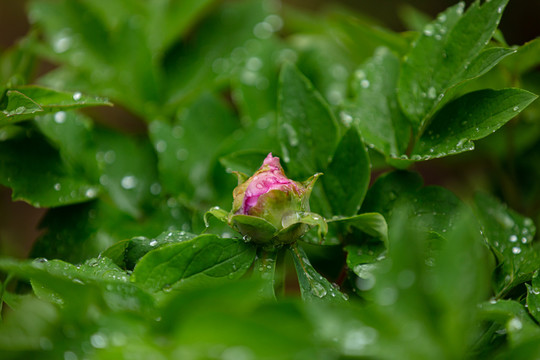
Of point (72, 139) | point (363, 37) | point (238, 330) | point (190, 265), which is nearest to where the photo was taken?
point (238, 330)

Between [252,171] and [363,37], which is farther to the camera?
[363,37]

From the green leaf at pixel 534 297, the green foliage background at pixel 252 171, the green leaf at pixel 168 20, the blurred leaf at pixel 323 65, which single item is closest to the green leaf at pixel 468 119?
the green foliage background at pixel 252 171

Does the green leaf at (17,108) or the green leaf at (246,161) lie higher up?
the green leaf at (17,108)

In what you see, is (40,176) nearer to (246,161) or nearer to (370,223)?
(246,161)

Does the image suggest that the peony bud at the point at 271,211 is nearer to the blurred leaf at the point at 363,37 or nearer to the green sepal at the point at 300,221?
the green sepal at the point at 300,221

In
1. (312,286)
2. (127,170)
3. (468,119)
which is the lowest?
(127,170)

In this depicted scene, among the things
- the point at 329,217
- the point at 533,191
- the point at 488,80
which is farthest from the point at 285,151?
the point at 533,191

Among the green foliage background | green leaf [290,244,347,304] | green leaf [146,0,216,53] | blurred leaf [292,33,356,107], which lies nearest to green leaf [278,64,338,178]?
the green foliage background

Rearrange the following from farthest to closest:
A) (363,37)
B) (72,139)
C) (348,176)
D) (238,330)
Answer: (363,37)
(72,139)
(348,176)
(238,330)

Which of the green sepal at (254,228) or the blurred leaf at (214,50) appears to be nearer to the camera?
the green sepal at (254,228)

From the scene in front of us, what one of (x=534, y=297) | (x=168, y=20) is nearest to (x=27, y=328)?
(x=534, y=297)
